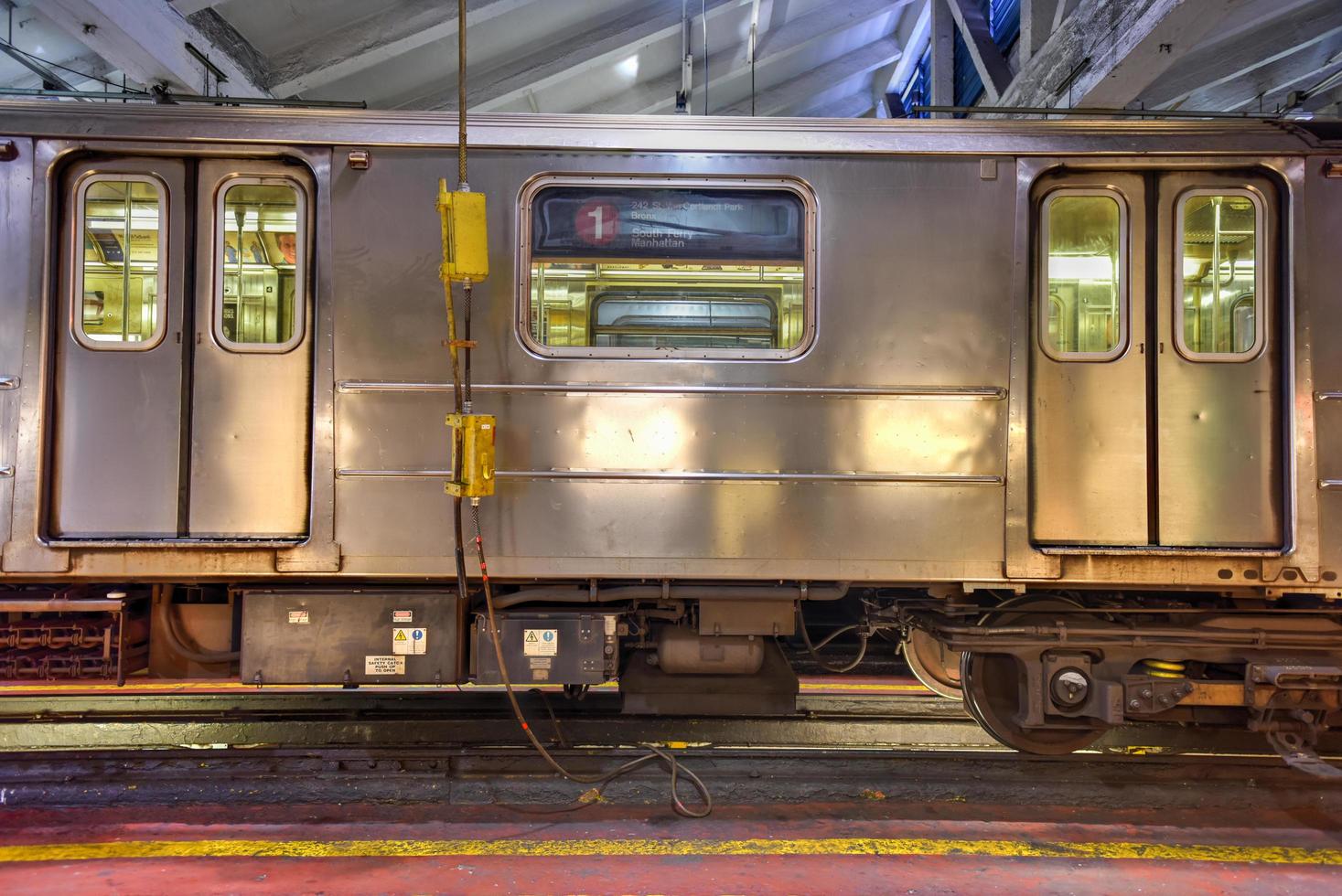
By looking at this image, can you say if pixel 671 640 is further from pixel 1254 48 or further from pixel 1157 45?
pixel 1254 48

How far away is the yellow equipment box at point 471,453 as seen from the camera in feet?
11.3

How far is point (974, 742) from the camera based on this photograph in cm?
468

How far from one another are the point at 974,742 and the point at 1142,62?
5354 millimetres

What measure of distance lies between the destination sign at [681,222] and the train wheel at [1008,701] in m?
2.33

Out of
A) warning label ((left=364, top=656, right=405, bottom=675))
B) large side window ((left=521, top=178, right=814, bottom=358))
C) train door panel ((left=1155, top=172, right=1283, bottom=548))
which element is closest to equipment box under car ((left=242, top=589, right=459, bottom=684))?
warning label ((left=364, top=656, right=405, bottom=675))

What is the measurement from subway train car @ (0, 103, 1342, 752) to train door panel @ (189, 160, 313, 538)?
2 cm

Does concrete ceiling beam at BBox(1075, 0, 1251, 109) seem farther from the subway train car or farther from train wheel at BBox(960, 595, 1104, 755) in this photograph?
train wheel at BBox(960, 595, 1104, 755)

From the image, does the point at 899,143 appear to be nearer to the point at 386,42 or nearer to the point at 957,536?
the point at 957,536

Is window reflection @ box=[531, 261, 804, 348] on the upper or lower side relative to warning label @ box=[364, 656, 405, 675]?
upper

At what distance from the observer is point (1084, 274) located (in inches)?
153

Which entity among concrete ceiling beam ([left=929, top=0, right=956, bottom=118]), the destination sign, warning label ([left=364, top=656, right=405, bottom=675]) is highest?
concrete ceiling beam ([left=929, top=0, right=956, bottom=118])

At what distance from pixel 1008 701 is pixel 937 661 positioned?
0.43 metres

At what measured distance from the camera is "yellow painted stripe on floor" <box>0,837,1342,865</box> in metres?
3.44

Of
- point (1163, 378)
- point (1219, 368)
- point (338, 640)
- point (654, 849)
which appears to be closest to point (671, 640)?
point (654, 849)
